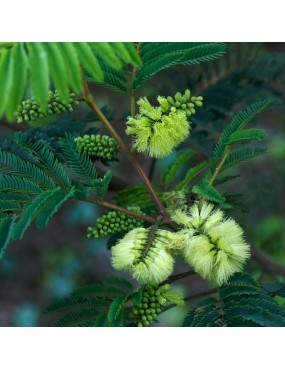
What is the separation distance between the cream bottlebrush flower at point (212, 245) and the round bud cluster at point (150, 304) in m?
0.08

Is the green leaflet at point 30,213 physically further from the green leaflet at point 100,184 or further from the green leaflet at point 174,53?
the green leaflet at point 174,53

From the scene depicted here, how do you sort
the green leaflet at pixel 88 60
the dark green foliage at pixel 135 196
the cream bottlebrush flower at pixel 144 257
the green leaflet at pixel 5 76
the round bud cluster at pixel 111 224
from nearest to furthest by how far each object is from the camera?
the green leaflet at pixel 5 76, the green leaflet at pixel 88 60, the cream bottlebrush flower at pixel 144 257, the round bud cluster at pixel 111 224, the dark green foliage at pixel 135 196

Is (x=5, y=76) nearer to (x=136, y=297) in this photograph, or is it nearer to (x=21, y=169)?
(x=21, y=169)

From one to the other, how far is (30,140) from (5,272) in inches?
81.6

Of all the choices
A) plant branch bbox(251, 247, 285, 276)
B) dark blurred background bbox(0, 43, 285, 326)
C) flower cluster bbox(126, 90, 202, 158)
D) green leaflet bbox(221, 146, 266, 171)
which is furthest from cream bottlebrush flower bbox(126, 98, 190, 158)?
plant branch bbox(251, 247, 285, 276)

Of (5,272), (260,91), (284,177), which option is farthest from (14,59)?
(5,272)

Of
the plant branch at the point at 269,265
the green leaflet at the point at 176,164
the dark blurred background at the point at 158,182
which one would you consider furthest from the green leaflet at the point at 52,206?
the plant branch at the point at 269,265

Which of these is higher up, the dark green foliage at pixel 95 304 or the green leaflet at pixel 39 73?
the green leaflet at pixel 39 73

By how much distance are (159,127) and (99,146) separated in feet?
0.47

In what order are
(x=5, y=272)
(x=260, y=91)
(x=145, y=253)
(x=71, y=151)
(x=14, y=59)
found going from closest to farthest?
(x=14, y=59) → (x=145, y=253) → (x=71, y=151) → (x=260, y=91) → (x=5, y=272)

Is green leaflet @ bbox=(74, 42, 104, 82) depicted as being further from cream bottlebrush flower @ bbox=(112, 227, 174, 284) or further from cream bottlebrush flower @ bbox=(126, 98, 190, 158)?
cream bottlebrush flower @ bbox=(112, 227, 174, 284)

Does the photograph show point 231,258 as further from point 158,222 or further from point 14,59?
point 14,59

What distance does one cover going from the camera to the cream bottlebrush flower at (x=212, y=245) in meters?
0.88

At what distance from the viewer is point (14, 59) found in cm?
69
